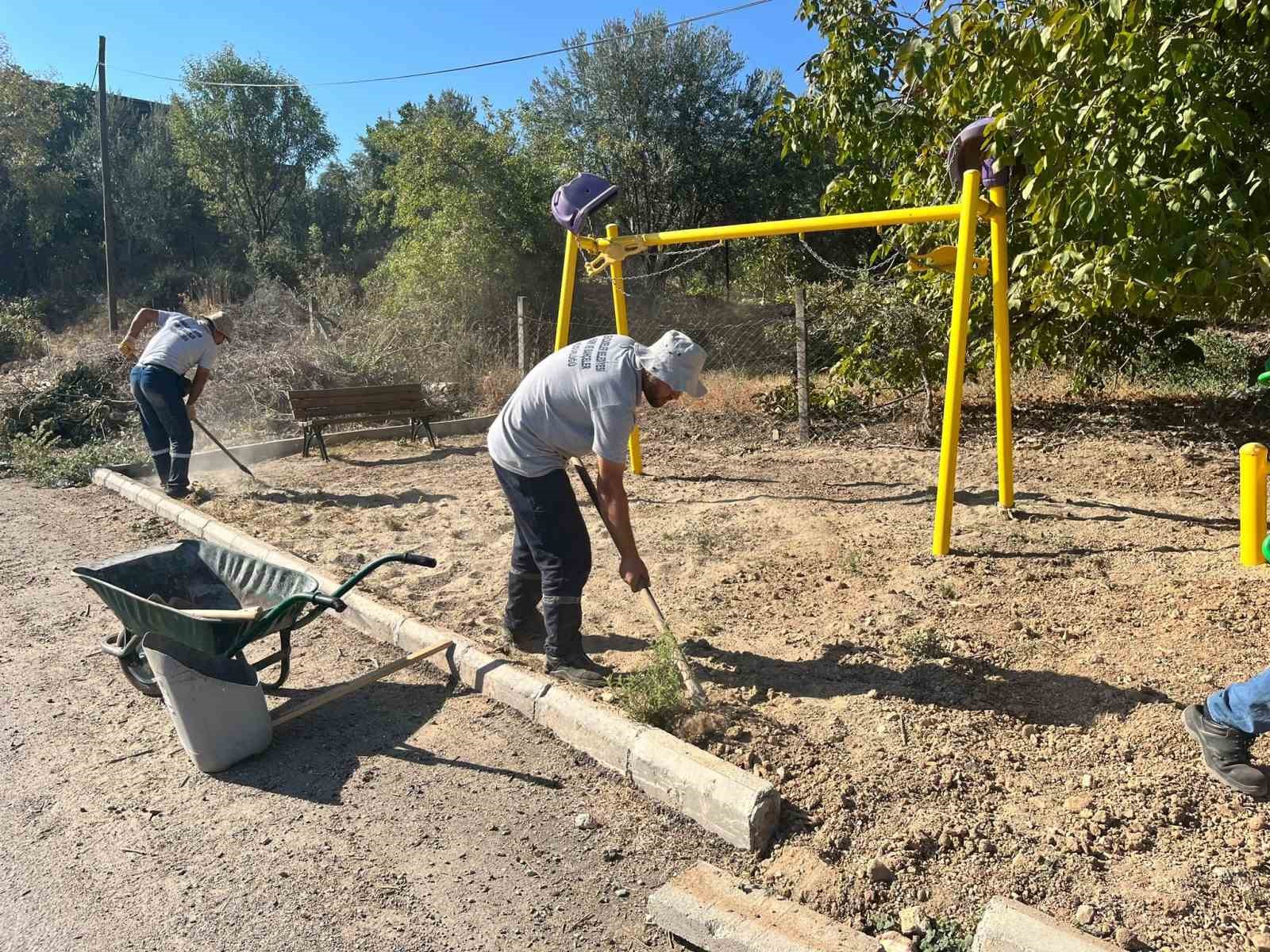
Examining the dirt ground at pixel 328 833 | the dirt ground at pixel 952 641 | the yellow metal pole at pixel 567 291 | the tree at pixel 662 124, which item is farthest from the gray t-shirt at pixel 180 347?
the tree at pixel 662 124

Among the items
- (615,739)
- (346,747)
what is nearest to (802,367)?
(615,739)

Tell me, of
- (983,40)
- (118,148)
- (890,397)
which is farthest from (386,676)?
(118,148)

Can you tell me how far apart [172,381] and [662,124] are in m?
16.5

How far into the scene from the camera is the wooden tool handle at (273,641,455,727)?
12.2 feet

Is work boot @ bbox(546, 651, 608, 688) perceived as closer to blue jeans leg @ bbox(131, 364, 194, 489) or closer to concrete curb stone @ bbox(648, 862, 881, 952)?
concrete curb stone @ bbox(648, 862, 881, 952)

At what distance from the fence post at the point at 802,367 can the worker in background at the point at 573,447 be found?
5.20 metres

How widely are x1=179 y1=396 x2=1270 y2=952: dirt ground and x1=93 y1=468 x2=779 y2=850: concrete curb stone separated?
14 centimetres

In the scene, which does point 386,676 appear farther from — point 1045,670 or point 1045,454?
point 1045,454

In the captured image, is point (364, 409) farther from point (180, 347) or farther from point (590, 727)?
point (590, 727)

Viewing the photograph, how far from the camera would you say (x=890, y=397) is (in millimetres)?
10523

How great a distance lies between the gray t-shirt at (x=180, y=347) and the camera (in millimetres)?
7535

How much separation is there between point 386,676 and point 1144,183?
4.74m

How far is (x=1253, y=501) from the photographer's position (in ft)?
14.3

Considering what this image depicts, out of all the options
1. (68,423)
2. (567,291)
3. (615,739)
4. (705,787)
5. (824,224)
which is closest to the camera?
(705,787)
